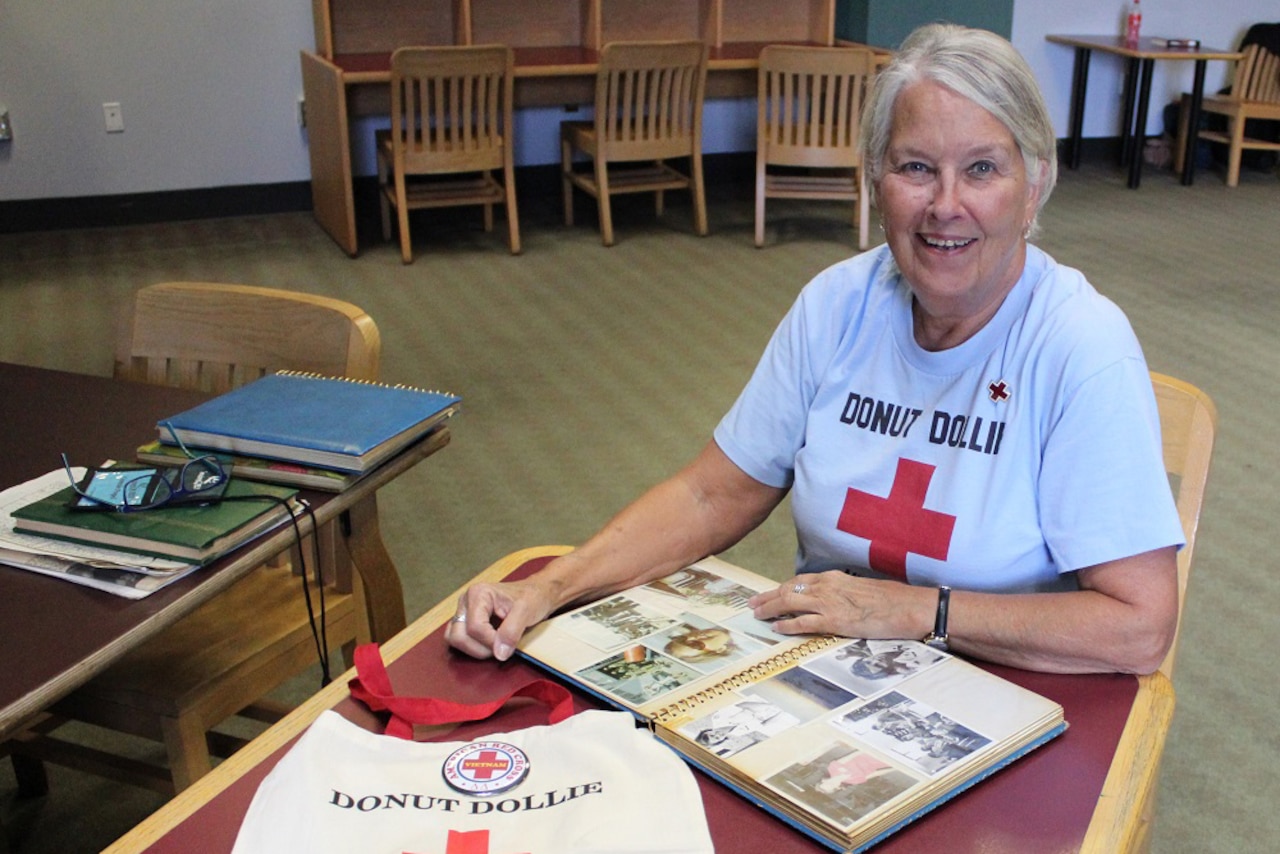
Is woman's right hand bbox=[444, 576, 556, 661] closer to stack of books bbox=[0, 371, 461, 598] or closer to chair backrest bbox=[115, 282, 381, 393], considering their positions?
stack of books bbox=[0, 371, 461, 598]

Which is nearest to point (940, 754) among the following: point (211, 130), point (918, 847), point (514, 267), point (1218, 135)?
point (918, 847)

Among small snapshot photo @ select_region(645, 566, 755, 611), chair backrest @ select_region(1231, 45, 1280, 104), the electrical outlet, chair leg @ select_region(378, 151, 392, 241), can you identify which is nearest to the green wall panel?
chair backrest @ select_region(1231, 45, 1280, 104)

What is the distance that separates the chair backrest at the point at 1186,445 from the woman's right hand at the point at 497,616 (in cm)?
66

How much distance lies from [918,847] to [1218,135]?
271 inches

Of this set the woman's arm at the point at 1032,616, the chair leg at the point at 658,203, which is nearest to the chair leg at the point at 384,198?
the chair leg at the point at 658,203

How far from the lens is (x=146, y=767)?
179cm

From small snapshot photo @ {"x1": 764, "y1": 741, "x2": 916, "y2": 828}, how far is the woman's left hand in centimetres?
21

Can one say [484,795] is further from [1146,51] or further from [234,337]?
[1146,51]

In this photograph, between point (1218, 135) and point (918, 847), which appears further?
point (1218, 135)

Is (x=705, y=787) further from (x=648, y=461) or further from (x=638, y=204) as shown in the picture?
(x=638, y=204)

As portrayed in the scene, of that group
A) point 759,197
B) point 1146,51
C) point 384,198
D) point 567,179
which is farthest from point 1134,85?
point 384,198

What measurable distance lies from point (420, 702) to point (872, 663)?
40cm

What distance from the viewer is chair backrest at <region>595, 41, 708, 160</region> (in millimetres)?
5297

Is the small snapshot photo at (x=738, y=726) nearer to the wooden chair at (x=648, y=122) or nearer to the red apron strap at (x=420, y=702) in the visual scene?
the red apron strap at (x=420, y=702)
